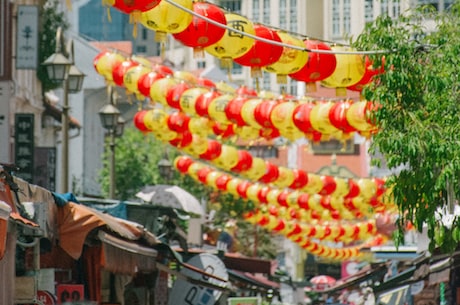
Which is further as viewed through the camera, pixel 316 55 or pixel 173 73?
pixel 173 73

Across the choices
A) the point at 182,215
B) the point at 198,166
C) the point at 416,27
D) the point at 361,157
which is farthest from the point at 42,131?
the point at 361,157

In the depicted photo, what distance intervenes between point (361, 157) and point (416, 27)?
3558 inches

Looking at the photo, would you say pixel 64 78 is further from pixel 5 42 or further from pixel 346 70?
pixel 346 70

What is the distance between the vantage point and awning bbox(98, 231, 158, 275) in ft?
68.3

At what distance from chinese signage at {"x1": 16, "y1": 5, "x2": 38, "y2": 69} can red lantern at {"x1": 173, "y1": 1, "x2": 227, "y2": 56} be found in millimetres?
9672

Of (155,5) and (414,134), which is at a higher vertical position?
(155,5)

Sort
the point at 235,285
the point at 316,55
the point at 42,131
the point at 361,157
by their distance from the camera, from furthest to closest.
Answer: the point at 361,157, the point at 42,131, the point at 235,285, the point at 316,55

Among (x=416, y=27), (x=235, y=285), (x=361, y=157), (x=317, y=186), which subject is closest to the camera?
(x=416, y=27)

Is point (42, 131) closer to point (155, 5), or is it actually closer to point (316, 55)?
point (316, 55)

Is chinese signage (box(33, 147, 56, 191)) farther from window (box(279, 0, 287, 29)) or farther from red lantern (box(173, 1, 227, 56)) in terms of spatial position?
window (box(279, 0, 287, 29))

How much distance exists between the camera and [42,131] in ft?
159

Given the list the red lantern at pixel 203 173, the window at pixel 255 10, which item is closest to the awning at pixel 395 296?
the red lantern at pixel 203 173

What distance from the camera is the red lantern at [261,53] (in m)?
21.6

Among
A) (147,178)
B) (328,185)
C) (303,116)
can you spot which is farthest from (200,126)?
(147,178)
